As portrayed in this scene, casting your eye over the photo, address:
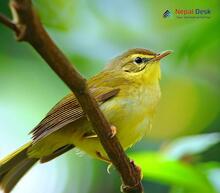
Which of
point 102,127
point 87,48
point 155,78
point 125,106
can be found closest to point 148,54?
point 155,78

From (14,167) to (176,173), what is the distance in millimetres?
879

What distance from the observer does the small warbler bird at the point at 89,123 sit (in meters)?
2.72

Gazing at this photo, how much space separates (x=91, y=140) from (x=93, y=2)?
4.41 feet

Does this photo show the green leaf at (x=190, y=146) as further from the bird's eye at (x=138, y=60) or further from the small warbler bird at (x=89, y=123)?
the bird's eye at (x=138, y=60)

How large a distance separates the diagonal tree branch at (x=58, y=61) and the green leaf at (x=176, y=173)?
0.32 m

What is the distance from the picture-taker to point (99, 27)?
3.89 meters

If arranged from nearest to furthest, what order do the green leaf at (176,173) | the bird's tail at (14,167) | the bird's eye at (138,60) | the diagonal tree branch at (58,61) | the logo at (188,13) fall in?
the diagonal tree branch at (58,61), the green leaf at (176,173), the bird's tail at (14,167), the logo at (188,13), the bird's eye at (138,60)

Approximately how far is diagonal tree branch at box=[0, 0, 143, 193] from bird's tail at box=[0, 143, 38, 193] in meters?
0.79

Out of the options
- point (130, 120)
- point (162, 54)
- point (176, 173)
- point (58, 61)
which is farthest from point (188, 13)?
point (58, 61)

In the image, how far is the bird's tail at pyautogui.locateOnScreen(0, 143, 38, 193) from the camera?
273 cm

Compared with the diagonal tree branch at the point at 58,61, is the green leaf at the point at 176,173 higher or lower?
lower

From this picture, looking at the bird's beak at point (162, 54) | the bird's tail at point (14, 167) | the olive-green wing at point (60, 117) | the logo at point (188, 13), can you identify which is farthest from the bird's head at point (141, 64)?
the bird's tail at point (14, 167)

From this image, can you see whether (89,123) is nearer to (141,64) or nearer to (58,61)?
(141,64)

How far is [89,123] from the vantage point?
2.73 m
